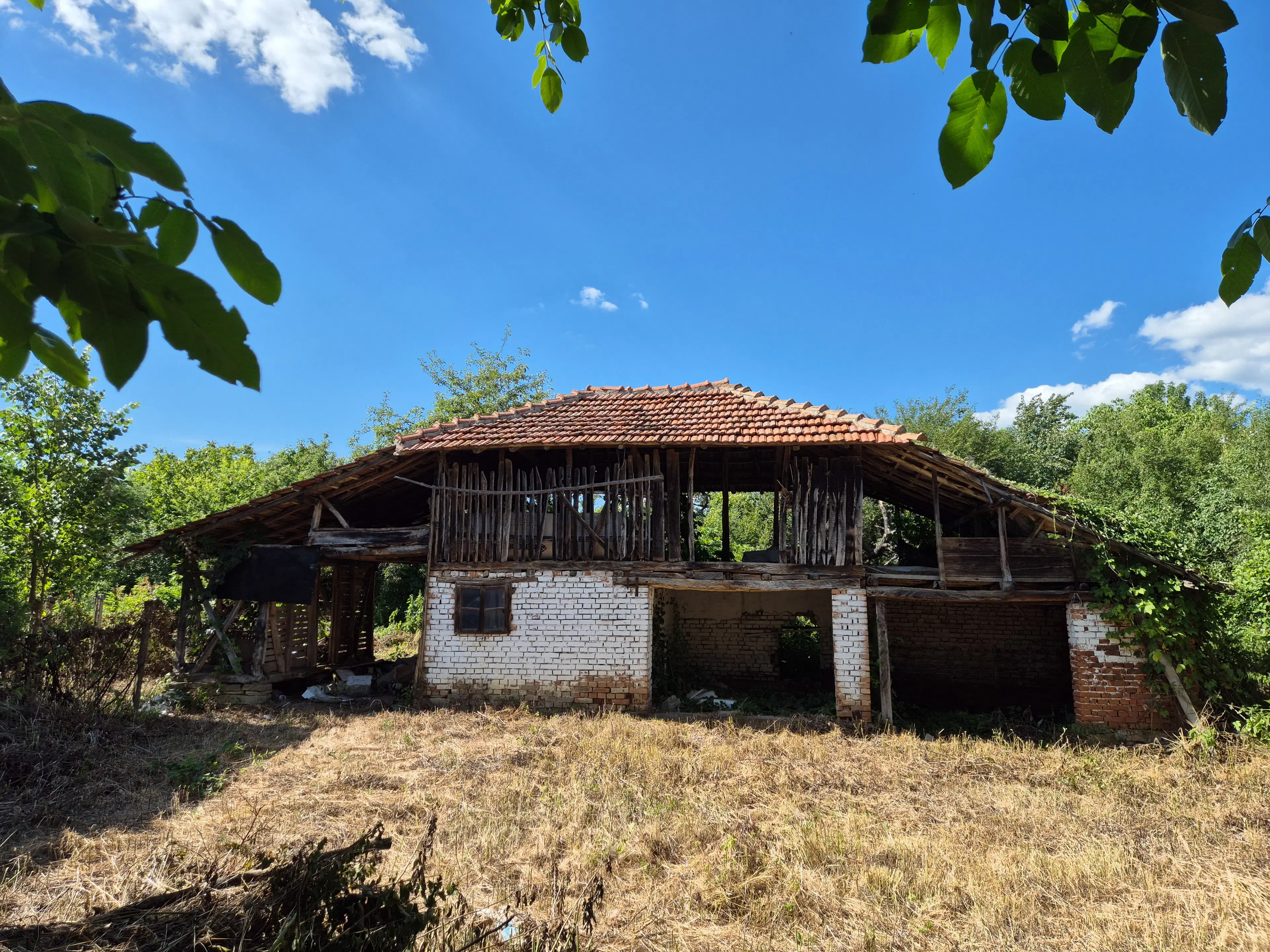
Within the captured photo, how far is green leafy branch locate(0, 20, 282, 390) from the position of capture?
88 cm

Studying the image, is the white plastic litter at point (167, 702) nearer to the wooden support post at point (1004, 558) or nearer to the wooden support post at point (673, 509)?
the wooden support post at point (673, 509)

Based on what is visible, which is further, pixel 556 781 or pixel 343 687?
pixel 343 687

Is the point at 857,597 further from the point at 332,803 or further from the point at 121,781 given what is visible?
the point at 121,781

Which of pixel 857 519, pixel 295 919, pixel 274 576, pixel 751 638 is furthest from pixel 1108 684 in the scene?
pixel 274 576

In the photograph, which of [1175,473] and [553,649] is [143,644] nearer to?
[553,649]

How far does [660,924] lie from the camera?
14.1ft

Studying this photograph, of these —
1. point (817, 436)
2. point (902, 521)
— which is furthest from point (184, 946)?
point (902, 521)

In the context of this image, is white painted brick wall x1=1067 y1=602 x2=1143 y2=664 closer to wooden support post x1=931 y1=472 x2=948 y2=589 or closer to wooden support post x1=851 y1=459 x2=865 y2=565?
wooden support post x1=931 y1=472 x2=948 y2=589

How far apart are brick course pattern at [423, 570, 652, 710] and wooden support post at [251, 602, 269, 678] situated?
3216mm

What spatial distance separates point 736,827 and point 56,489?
14588 mm

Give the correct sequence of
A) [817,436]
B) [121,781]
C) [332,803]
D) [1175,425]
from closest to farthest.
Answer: [332,803]
[121,781]
[817,436]
[1175,425]

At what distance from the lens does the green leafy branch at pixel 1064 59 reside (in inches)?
41.4

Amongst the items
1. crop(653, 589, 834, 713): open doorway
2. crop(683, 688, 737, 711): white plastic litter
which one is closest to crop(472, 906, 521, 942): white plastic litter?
crop(683, 688, 737, 711): white plastic litter

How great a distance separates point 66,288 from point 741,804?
701 centimetres
